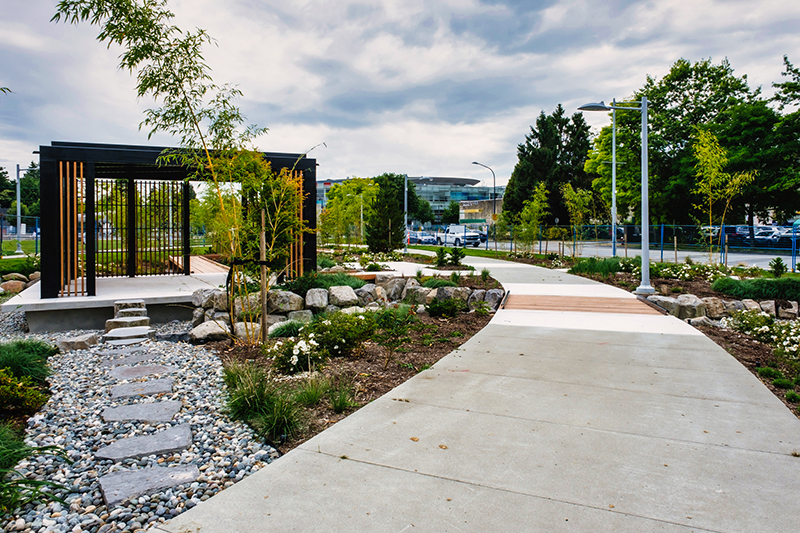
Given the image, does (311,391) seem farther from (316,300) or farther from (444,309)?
(316,300)

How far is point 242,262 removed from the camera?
698 cm

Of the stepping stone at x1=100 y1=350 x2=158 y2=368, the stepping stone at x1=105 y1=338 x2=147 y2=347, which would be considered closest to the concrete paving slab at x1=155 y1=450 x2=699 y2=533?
the stepping stone at x1=100 y1=350 x2=158 y2=368

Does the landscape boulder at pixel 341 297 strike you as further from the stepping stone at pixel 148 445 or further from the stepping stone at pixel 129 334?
the stepping stone at pixel 148 445

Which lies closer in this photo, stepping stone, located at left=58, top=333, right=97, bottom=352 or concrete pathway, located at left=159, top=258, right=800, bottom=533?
concrete pathway, located at left=159, top=258, right=800, bottom=533

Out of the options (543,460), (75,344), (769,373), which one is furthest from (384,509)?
(75,344)

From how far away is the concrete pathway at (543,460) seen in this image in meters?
2.78

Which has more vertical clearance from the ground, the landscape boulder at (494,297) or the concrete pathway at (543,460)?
the landscape boulder at (494,297)

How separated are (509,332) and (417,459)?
16.3 ft

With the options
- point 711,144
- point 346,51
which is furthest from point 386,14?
point 711,144

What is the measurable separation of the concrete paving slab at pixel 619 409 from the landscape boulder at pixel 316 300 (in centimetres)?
510

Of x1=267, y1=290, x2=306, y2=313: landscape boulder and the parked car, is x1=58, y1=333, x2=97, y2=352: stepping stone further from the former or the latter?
the parked car

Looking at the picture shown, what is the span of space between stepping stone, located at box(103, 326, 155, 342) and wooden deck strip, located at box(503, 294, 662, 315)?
6.76 meters

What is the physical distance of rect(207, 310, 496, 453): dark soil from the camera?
4.48m

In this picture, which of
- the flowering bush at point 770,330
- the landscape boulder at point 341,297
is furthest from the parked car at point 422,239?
the flowering bush at point 770,330
